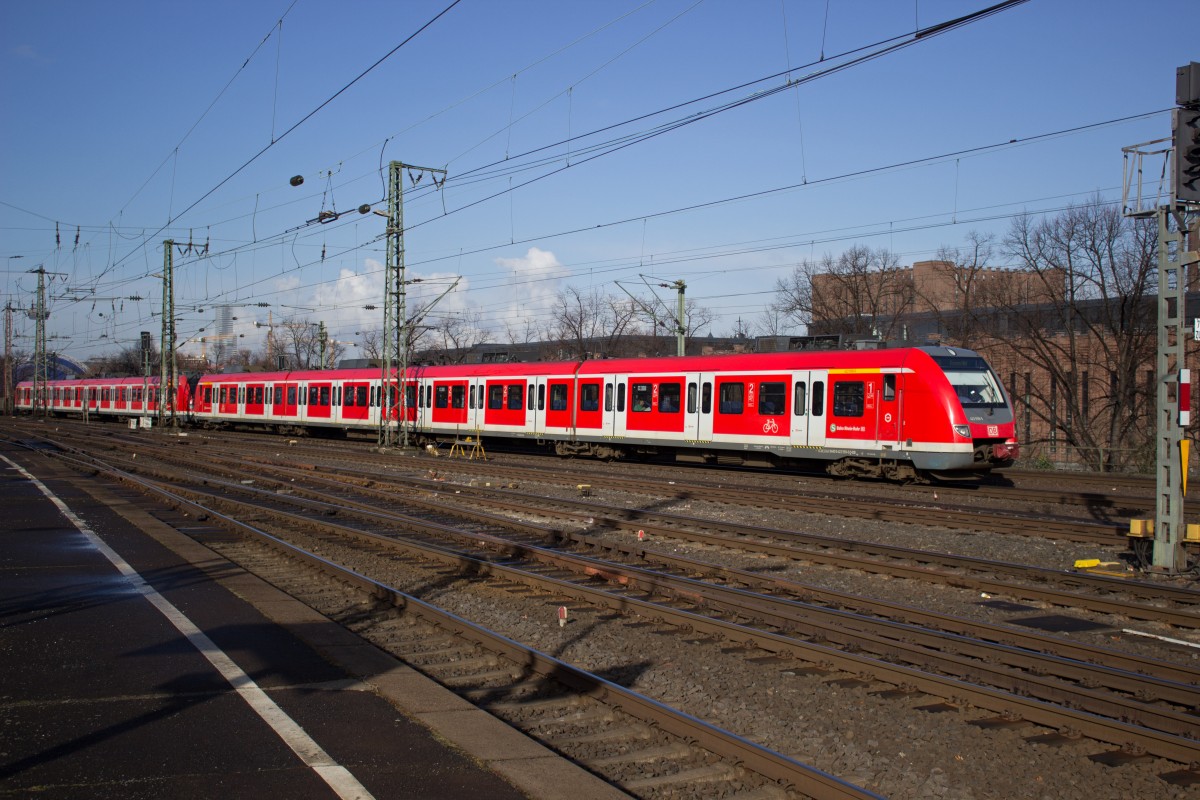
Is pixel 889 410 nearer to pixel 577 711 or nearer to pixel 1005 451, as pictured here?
pixel 1005 451

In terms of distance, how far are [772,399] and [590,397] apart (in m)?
7.47

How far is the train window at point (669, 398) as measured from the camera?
1046 inches

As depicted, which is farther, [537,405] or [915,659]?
[537,405]

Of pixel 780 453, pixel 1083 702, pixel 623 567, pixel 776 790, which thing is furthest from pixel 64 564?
pixel 780 453

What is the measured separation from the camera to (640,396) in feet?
91.5

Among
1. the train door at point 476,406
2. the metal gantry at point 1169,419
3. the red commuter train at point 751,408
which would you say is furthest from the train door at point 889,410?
the train door at point 476,406

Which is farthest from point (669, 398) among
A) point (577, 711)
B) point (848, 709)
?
point (577, 711)

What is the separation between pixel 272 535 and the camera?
1498 centimetres

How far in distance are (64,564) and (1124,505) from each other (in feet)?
59.0

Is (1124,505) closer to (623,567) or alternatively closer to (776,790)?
(623,567)

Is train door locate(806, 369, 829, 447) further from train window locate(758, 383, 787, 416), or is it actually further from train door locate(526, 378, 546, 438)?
train door locate(526, 378, 546, 438)

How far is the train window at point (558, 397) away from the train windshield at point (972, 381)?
13.1m

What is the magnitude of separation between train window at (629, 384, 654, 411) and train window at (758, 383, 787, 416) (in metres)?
4.15

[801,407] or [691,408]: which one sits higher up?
[801,407]
